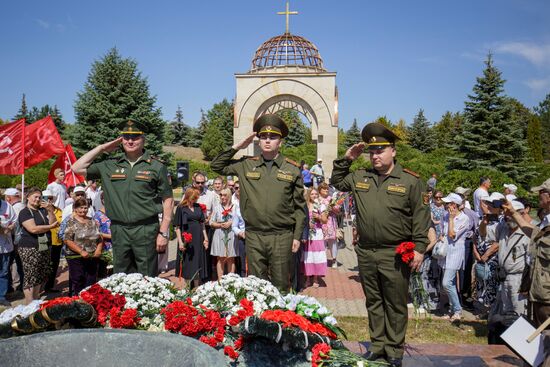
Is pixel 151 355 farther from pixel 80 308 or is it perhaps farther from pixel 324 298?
pixel 324 298

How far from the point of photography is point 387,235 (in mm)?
4098

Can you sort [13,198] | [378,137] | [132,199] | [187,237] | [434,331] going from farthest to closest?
1. [13,198]
2. [187,237]
3. [434,331]
4. [132,199]
5. [378,137]

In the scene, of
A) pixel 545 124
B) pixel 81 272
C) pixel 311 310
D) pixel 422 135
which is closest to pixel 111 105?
pixel 81 272

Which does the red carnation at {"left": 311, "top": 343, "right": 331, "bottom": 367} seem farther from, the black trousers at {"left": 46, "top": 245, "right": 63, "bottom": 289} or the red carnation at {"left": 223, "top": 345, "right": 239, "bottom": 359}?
the black trousers at {"left": 46, "top": 245, "right": 63, "bottom": 289}

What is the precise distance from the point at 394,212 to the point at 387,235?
0.23m

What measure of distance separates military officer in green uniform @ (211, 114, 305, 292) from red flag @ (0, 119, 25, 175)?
21.8 feet

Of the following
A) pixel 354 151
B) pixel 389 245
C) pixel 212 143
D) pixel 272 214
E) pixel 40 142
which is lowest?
pixel 389 245

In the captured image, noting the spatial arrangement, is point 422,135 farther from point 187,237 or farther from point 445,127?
point 187,237

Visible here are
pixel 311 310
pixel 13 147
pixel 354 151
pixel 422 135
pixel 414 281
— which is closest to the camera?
pixel 311 310

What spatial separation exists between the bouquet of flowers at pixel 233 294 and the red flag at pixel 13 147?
759cm

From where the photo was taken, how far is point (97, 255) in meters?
6.39

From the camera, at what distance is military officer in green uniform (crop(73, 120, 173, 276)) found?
15.2 ft

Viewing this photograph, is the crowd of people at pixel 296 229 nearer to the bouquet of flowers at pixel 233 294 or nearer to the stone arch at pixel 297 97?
the bouquet of flowers at pixel 233 294

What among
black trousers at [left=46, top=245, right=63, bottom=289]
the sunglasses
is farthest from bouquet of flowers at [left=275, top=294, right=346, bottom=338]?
black trousers at [left=46, top=245, right=63, bottom=289]
